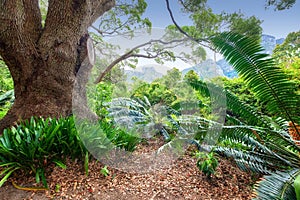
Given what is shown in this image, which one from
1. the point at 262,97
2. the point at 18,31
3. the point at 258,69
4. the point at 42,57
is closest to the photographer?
the point at 258,69

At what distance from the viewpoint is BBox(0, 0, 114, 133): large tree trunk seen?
1771mm

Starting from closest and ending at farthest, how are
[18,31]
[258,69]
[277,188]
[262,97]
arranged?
[277,188], [258,69], [262,97], [18,31]

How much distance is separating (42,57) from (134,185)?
158 cm

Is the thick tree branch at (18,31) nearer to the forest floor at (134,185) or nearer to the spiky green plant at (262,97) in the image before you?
the forest floor at (134,185)

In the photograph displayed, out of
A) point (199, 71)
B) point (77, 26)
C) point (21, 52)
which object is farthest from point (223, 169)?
point (21, 52)

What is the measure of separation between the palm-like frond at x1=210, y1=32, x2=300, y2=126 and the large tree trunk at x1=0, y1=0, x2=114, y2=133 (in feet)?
4.98

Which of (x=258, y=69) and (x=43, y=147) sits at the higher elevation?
(x=258, y=69)

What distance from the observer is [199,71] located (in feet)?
4.18

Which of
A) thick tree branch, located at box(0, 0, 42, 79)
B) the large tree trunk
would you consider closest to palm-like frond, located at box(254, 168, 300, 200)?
the large tree trunk

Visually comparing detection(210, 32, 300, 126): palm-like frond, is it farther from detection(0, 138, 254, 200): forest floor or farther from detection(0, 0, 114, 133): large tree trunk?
detection(0, 0, 114, 133): large tree trunk

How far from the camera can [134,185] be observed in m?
1.28

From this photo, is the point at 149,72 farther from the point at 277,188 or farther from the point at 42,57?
the point at 42,57

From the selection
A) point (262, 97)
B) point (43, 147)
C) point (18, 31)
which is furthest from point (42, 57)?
point (262, 97)

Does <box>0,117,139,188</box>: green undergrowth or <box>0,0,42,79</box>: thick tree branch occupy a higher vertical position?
<box>0,0,42,79</box>: thick tree branch
